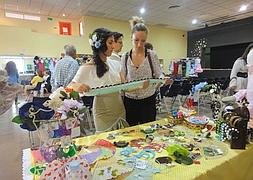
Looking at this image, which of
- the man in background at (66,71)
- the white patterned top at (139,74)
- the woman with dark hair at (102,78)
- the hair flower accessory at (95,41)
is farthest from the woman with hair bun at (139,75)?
the man in background at (66,71)

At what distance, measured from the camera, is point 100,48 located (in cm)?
163

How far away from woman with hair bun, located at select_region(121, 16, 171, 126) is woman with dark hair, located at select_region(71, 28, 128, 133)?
5.0 inches

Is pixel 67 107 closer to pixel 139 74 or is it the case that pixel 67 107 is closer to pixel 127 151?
pixel 127 151

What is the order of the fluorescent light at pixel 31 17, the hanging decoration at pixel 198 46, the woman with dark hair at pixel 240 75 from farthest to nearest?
the hanging decoration at pixel 198 46
the fluorescent light at pixel 31 17
the woman with dark hair at pixel 240 75

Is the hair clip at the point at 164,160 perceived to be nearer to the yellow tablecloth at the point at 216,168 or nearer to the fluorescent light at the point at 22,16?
the yellow tablecloth at the point at 216,168

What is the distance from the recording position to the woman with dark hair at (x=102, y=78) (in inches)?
62.9

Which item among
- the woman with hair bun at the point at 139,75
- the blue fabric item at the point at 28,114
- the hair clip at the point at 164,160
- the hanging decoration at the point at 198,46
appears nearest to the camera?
the blue fabric item at the point at 28,114

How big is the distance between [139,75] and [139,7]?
577cm

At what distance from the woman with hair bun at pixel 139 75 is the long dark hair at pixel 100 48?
0.22m

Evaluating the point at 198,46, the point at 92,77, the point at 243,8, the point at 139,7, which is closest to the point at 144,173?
the point at 92,77

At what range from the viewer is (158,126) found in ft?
5.08

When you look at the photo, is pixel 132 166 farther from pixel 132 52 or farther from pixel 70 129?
pixel 132 52

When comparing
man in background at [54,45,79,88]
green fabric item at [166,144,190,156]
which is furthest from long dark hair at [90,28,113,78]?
man in background at [54,45,79,88]

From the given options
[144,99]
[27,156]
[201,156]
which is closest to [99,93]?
[144,99]
